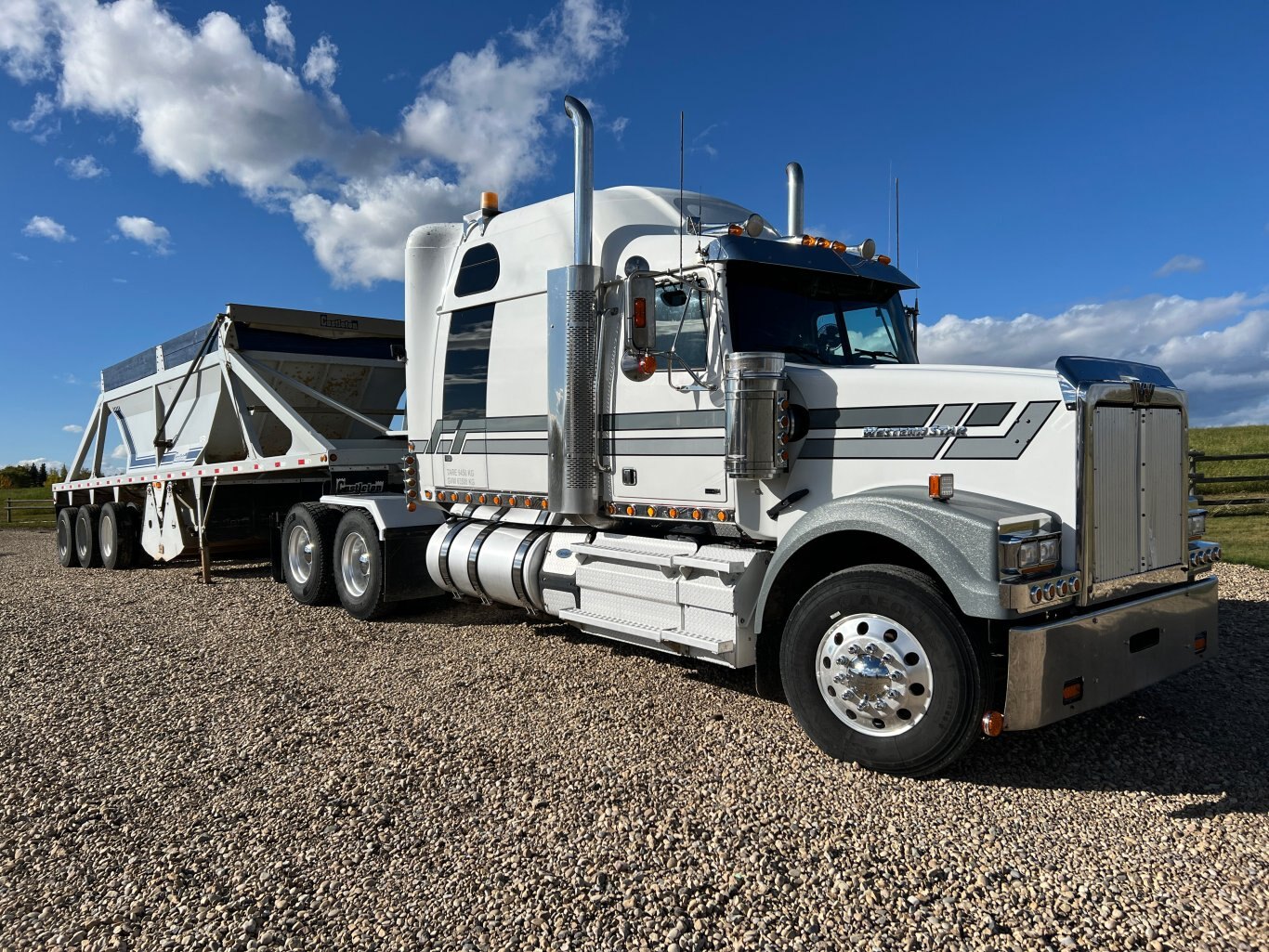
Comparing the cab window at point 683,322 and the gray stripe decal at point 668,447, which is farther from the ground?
the cab window at point 683,322

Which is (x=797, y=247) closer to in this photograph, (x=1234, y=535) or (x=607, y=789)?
(x=607, y=789)

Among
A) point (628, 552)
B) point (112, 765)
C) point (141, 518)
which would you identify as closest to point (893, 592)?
point (628, 552)

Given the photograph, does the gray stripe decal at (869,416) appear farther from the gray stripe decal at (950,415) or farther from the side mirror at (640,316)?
the side mirror at (640,316)

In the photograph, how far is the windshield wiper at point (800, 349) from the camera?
204 inches

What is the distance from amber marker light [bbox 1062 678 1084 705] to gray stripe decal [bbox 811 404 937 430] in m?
1.44

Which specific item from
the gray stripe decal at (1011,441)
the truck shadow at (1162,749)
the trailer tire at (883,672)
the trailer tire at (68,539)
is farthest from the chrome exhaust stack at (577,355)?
the trailer tire at (68,539)

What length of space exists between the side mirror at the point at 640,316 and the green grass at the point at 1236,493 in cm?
868

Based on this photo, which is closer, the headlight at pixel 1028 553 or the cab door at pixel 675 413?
the headlight at pixel 1028 553

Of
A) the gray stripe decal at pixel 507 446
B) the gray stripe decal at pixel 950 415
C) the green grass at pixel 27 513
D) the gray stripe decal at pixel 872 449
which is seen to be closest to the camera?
the gray stripe decal at pixel 950 415

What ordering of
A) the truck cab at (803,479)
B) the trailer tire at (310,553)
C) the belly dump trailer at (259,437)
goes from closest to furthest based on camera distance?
the truck cab at (803,479)
the trailer tire at (310,553)
the belly dump trailer at (259,437)

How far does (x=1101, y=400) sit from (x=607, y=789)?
299 centimetres

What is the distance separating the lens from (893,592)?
4.03m

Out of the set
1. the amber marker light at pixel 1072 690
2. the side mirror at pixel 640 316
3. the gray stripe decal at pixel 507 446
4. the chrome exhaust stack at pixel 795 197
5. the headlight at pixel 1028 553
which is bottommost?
the amber marker light at pixel 1072 690

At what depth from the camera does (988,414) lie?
167 inches
